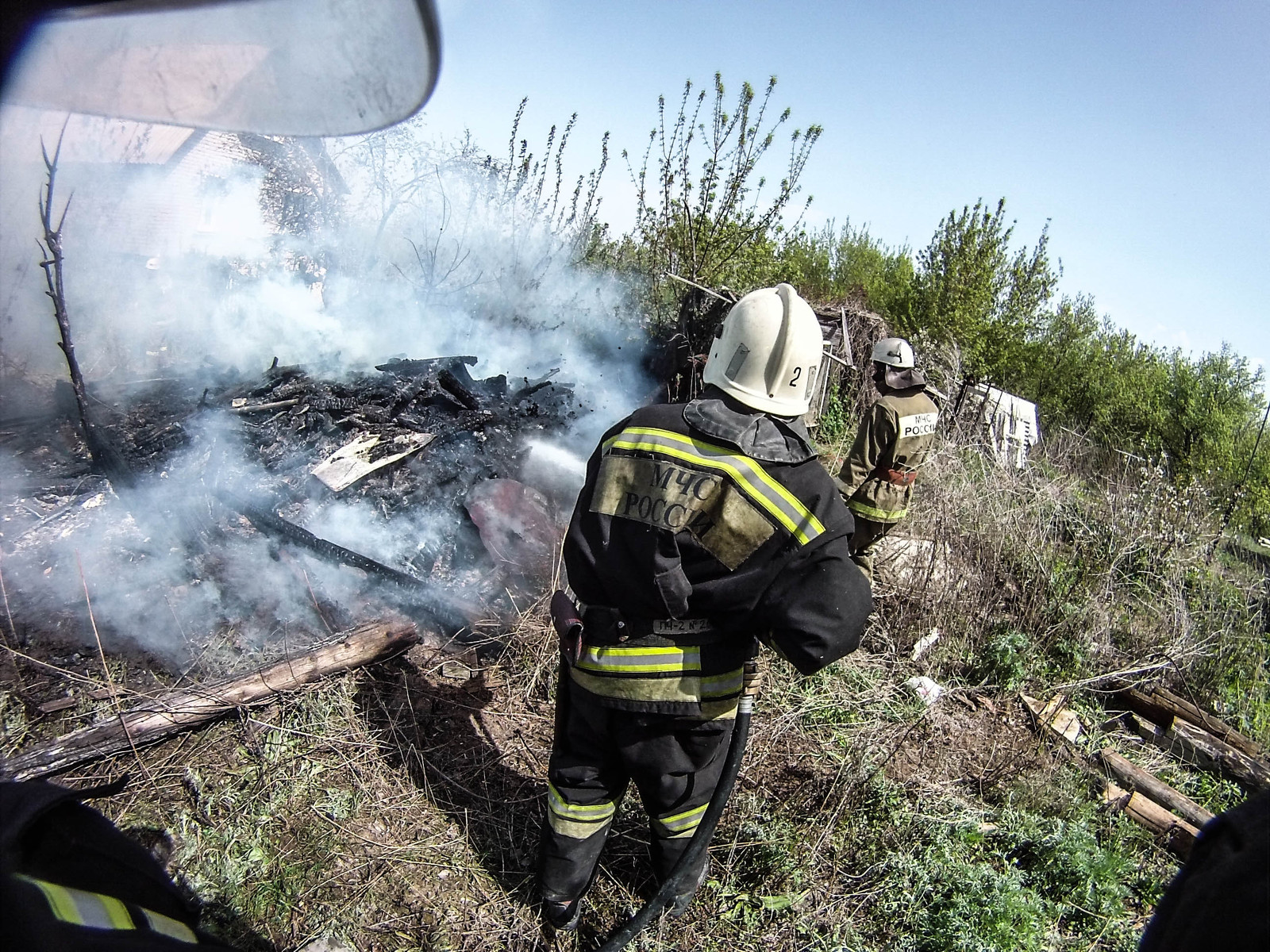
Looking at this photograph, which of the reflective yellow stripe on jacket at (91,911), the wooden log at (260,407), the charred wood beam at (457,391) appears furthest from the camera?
the charred wood beam at (457,391)

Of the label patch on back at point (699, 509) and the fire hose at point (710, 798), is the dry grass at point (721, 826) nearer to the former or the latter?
the fire hose at point (710, 798)

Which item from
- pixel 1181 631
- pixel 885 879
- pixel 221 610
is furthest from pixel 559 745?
pixel 1181 631

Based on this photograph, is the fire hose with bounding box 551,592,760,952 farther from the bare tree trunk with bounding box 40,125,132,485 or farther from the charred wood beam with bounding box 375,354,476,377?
the charred wood beam with bounding box 375,354,476,377

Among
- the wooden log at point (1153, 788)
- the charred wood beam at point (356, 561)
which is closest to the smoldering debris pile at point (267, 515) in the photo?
the charred wood beam at point (356, 561)

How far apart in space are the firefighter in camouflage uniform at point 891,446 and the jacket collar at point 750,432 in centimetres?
363

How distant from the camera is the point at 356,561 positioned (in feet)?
15.1

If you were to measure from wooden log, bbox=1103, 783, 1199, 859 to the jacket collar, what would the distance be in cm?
328

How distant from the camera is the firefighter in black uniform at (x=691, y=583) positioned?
2111 millimetres

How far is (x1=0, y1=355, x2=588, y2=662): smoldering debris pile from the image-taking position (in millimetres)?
4129

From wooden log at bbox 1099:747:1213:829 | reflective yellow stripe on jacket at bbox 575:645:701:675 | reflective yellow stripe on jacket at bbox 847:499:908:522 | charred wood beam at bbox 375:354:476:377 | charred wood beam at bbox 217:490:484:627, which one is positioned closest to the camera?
reflective yellow stripe on jacket at bbox 575:645:701:675

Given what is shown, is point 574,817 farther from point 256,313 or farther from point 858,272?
point 858,272

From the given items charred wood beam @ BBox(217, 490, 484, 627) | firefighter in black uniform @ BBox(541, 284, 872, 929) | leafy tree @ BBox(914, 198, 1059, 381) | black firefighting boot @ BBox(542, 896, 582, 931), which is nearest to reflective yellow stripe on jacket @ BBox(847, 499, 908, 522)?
charred wood beam @ BBox(217, 490, 484, 627)

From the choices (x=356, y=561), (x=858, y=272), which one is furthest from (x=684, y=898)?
(x=858, y=272)

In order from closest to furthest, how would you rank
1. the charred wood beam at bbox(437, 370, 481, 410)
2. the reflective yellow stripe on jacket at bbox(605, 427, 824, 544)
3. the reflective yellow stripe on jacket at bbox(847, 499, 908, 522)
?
1. the reflective yellow stripe on jacket at bbox(605, 427, 824, 544)
2. the reflective yellow stripe on jacket at bbox(847, 499, 908, 522)
3. the charred wood beam at bbox(437, 370, 481, 410)
